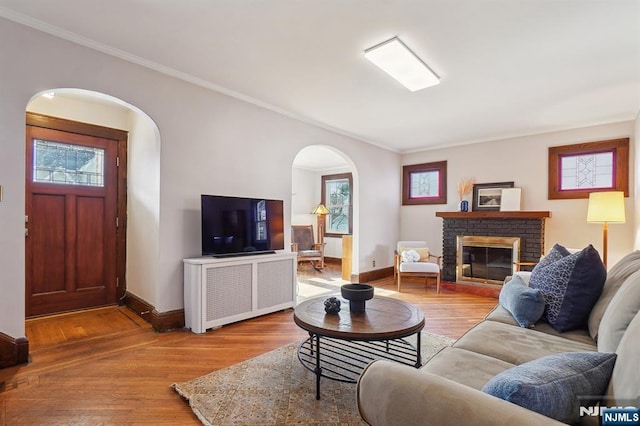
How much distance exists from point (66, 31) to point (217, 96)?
130cm

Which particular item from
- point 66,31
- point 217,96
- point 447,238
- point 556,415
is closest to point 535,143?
point 447,238

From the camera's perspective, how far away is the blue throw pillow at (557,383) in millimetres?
833

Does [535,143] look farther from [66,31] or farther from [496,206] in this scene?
[66,31]

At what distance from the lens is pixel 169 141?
3.01 metres

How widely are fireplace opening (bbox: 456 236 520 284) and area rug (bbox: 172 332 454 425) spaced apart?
381 centimetres

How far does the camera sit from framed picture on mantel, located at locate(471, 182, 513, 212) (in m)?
5.09

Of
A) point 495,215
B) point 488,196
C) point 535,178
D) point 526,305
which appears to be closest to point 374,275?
point 495,215

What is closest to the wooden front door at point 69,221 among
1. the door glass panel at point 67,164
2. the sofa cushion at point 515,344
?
the door glass panel at point 67,164

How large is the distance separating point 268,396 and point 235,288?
4.80ft

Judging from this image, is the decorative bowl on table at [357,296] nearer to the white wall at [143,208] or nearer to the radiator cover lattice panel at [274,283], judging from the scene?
the radiator cover lattice panel at [274,283]

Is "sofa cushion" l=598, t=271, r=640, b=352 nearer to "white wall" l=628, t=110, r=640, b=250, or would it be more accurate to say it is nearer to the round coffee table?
the round coffee table

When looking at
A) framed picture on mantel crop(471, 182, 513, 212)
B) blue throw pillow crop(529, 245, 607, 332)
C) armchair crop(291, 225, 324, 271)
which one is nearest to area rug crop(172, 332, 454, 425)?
blue throw pillow crop(529, 245, 607, 332)

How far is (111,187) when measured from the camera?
12.6ft

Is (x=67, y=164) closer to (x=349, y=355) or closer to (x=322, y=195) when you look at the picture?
(x=349, y=355)
